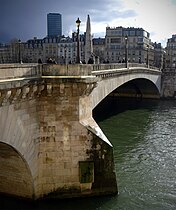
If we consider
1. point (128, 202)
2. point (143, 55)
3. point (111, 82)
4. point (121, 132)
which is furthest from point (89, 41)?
point (143, 55)

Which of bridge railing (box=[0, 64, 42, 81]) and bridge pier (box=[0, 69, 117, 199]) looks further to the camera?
bridge pier (box=[0, 69, 117, 199])

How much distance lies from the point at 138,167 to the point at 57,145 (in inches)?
275

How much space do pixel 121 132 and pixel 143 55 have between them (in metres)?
86.9

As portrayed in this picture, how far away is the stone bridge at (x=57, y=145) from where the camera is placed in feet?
45.0

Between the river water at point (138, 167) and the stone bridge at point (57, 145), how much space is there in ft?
1.85

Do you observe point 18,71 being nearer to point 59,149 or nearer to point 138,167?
point 59,149

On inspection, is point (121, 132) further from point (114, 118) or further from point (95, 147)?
point (95, 147)

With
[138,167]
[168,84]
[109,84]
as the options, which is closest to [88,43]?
[109,84]

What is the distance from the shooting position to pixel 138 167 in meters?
19.8

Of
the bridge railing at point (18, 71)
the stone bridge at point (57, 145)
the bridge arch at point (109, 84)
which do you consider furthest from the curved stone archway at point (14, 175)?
the bridge arch at point (109, 84)

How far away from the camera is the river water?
48.2 ft

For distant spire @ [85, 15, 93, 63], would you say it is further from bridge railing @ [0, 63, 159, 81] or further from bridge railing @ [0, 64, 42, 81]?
bridge railing @ [0, 64, 42, 81]

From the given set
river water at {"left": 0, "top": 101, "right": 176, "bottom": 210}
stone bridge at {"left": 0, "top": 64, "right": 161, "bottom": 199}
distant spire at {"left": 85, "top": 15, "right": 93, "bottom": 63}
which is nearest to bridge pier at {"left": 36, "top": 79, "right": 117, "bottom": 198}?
stone bridge at {"left": 0, "top": 64, "right": 161, "bottom": 199}

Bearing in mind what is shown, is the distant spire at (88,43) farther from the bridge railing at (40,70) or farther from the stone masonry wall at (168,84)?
the stone masonry wall at (168,84)
